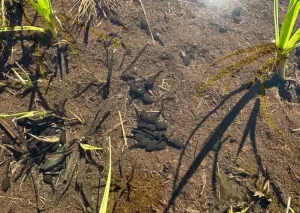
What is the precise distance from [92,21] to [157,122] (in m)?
0.88

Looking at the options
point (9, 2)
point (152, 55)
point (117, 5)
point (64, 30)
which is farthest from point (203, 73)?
point (9, 2)

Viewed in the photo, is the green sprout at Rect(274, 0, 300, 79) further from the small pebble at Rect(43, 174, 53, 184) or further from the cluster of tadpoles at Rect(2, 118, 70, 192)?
the small pebble at Rect(43, 174, 53, 184)

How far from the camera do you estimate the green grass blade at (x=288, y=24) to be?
6.37 feet

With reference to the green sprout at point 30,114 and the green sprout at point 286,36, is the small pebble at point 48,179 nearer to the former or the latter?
the green sprout at point 30,114

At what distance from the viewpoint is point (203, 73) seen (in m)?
2.38

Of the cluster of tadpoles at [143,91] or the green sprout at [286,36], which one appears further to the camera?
the cluster of tadpoles at [143,91]

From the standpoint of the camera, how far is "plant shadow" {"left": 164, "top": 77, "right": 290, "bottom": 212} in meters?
2.09

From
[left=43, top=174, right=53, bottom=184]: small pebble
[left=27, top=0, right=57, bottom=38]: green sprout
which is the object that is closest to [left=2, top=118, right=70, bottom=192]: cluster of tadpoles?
[left=43, top=174, right=53, bottom=184]: small pebble

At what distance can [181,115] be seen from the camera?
2.26 m

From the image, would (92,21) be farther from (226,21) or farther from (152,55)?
(226,21)

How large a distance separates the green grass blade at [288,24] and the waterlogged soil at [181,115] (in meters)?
0.27

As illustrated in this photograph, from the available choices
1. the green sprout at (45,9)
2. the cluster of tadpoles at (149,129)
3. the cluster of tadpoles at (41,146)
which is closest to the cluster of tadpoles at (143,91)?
the cluster of tadpoles at (149,129)

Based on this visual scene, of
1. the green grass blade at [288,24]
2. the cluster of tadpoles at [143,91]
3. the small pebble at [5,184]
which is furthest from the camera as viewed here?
the cluster of tadpoles at [143,91]

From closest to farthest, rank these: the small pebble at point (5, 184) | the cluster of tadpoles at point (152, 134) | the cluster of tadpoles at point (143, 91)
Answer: the small pebble at point (5, 184), the cluster of tadpoles at point (152, 134), the cluster of tadpoles at point (143, 91)
